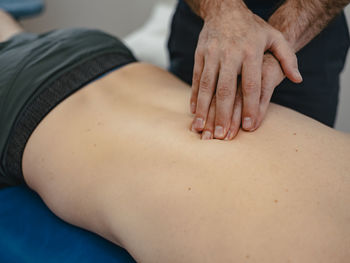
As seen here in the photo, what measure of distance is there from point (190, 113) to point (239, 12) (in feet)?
0.91

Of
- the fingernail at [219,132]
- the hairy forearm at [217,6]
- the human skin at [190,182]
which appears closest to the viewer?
the human skin at [190,182]

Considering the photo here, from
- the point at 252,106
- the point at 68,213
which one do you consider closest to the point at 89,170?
the point at 68,213

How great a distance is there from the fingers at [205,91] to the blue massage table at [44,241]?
0.36 meters

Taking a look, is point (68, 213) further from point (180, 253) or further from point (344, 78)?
point (344, 78)

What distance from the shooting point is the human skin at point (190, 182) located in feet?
1.86

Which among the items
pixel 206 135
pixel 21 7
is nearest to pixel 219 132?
pixel 206 135

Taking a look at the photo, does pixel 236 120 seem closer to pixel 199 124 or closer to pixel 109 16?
pixel 199 124

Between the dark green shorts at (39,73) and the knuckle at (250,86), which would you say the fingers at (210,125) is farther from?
the dark green shorts at (39,73)

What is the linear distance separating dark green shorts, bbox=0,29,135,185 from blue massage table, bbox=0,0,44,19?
0.67m

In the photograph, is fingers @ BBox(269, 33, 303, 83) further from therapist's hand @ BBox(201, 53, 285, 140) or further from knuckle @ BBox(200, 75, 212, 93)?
knuckle @ BBox(200, 75, 212, 93)

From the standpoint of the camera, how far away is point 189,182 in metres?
0.64

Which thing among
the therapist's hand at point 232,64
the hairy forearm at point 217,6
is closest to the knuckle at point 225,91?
the therapist's hand at point 232,64

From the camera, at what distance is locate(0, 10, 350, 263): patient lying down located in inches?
22.4

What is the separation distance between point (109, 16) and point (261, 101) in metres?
2.37
